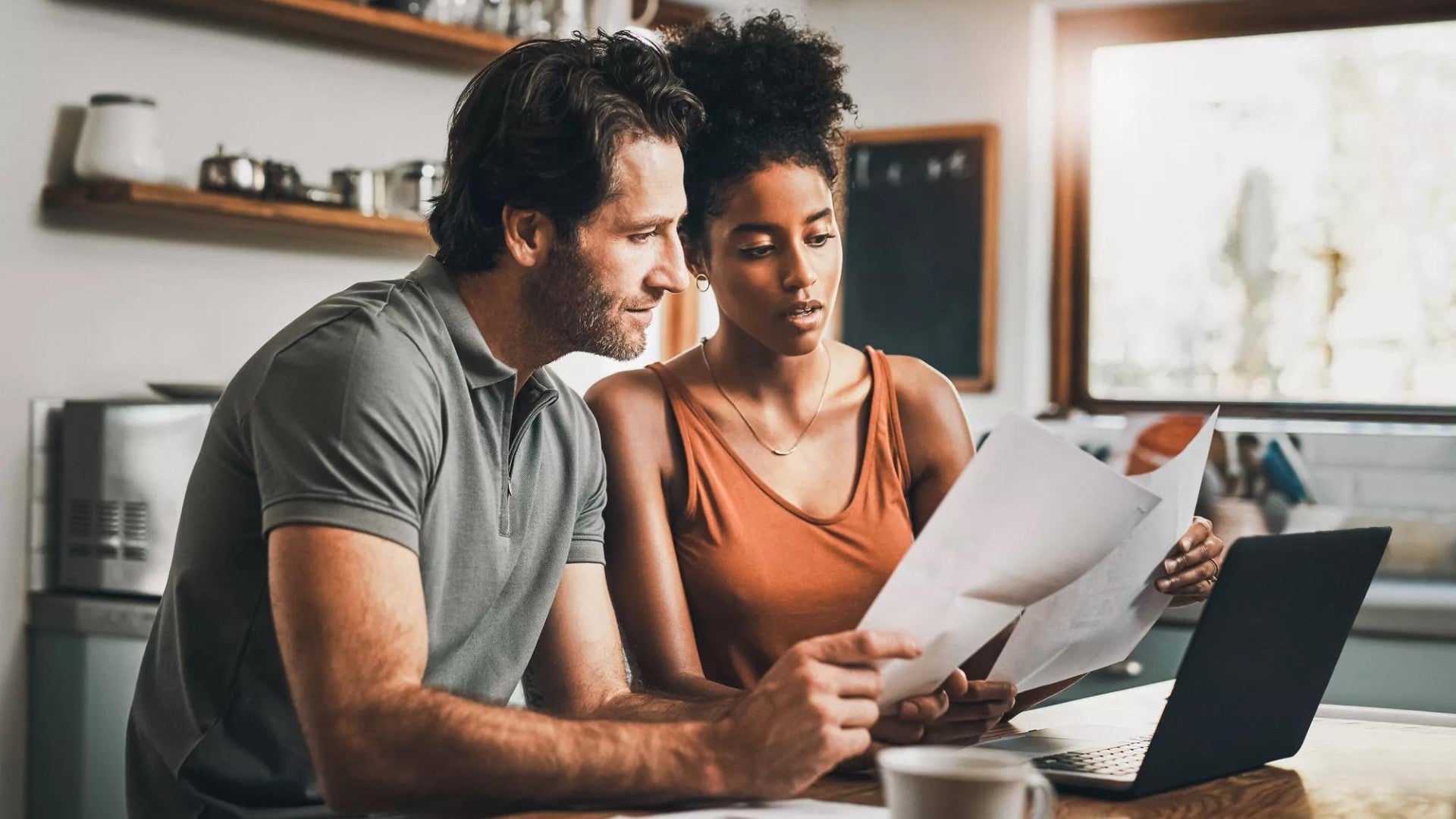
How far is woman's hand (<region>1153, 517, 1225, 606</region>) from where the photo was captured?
4.13 feet

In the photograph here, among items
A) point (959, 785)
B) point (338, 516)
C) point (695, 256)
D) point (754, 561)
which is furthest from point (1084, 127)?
point (959, 785)

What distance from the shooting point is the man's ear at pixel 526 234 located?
137 centimetres

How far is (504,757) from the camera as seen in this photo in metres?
1.02

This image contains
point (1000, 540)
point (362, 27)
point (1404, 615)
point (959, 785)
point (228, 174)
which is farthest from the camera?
point (362, 27)

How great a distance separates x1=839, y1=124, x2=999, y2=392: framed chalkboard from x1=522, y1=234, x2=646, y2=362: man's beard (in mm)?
2915

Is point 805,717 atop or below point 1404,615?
atop

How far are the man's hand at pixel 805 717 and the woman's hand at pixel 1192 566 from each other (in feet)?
1.11

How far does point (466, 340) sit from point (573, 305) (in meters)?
0.11

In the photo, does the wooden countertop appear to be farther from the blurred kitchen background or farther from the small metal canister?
the small metal canister

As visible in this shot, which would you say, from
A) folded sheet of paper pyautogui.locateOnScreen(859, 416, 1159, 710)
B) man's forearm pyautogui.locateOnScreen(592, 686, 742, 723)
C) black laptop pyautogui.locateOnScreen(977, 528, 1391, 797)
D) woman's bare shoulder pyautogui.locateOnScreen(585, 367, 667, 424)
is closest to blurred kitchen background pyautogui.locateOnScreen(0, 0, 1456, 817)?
woman's bare shoulder pyautogui.locateOnScreen(585, 367, 667, 424)

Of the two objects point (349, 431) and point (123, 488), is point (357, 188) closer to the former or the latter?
point (123, 488)

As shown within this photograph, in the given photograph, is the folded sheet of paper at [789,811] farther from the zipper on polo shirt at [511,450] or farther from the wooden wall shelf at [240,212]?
the wooden wall shelf at [240,212]

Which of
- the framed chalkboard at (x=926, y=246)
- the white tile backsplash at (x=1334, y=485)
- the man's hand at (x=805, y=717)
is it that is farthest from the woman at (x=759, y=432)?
the framed chalkboard at (x=926, y=246)

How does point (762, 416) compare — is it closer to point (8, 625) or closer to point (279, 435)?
point (279, 435)
